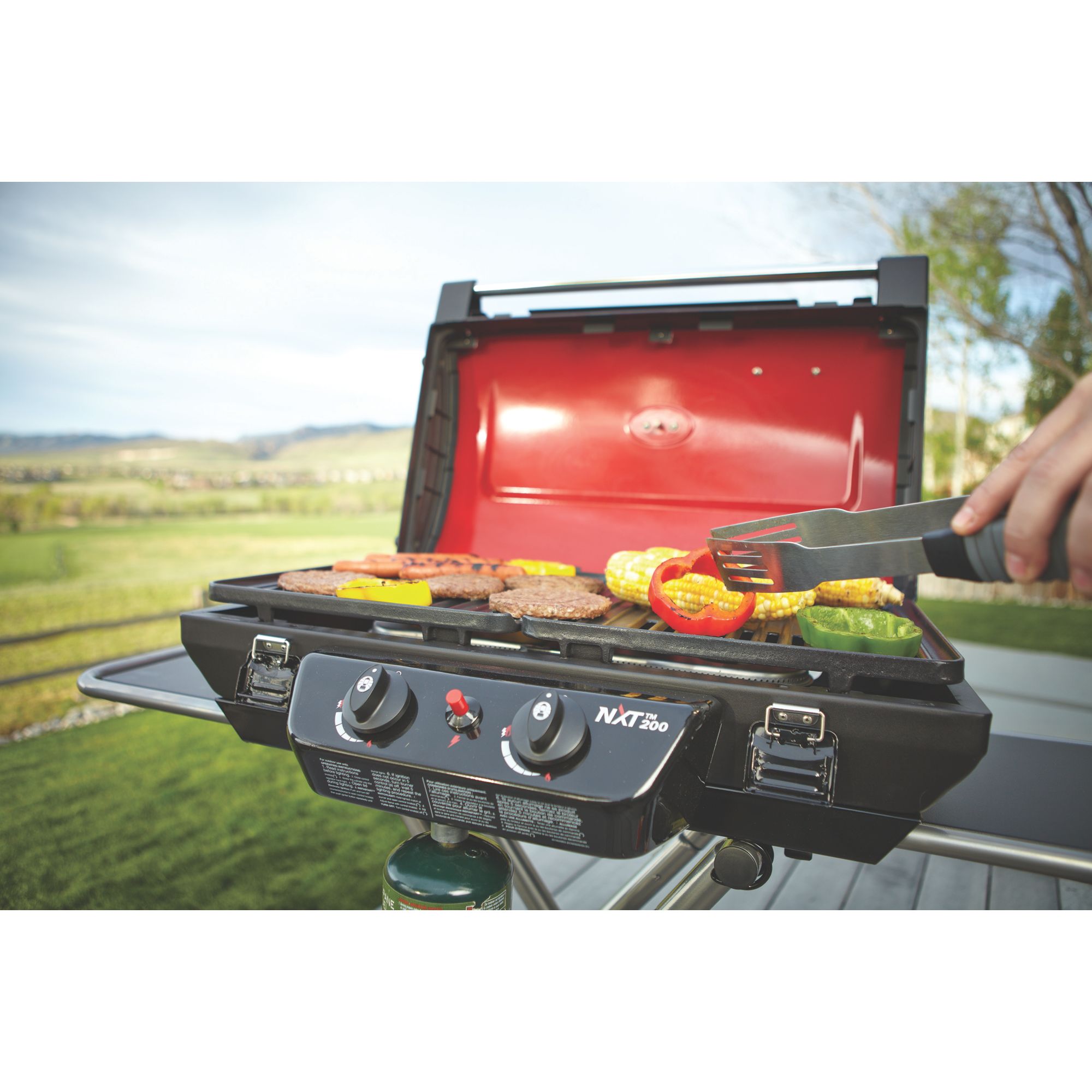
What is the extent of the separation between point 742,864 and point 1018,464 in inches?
25.9

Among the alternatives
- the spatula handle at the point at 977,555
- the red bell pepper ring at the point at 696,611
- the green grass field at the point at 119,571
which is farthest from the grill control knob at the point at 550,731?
the green grass field at the point at 119,571

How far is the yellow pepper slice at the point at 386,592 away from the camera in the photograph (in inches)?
51.9

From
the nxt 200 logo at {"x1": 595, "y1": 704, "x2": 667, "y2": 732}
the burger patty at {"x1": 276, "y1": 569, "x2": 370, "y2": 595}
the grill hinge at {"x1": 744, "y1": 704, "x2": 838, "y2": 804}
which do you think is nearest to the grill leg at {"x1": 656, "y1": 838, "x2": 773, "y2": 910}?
the grill hinge at {"x1": 744, "y1": 704, "x2": 838, "y2": 804}

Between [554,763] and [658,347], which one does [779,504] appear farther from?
[554,763]

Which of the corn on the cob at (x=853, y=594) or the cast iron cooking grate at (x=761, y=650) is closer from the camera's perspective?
the cast iron cooking grate at (x=761, y=650)

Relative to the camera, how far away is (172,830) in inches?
141

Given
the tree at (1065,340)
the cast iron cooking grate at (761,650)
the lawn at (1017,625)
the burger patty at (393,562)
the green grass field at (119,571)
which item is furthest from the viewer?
the tree at (1065,340)

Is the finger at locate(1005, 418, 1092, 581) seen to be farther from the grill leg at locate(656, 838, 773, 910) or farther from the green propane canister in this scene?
the green propane canister

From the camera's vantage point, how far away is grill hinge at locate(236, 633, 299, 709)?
125 cm

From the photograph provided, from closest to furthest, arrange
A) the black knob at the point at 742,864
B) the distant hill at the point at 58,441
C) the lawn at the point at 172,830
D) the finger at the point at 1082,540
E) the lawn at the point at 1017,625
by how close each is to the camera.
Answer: the finger at the point at 1082,540, the black knob at the point at 742,864, the lawn at the point at 172,830, the distant hill at the point at 58,441, the lawn at the point at 1017,625

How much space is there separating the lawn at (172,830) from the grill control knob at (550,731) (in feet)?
7.87

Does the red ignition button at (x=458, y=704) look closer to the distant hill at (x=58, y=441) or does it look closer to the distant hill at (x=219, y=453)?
the distant hill at (x=219, y=453)

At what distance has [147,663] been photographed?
168 centimetres

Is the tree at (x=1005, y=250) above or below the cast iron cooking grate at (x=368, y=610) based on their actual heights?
above
